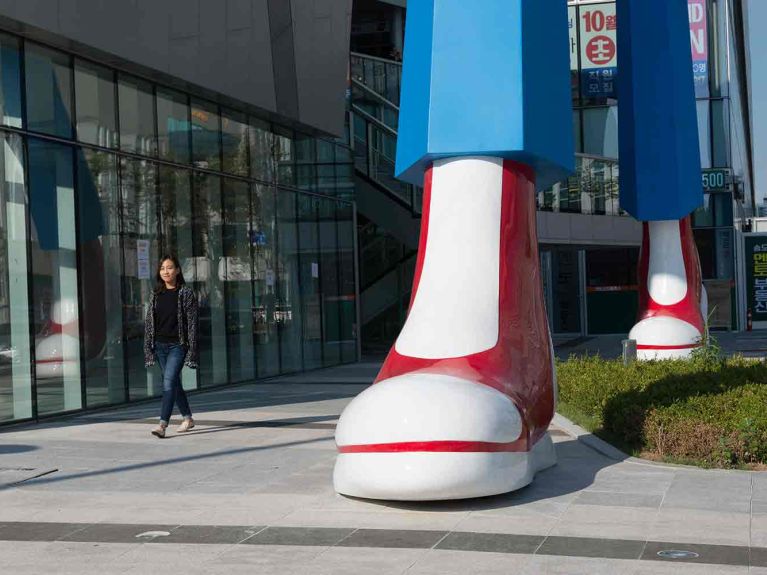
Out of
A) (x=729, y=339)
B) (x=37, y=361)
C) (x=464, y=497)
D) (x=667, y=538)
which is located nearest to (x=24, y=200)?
(x=37, y=361)

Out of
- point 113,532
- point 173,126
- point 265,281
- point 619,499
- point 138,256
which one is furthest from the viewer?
point 265,281

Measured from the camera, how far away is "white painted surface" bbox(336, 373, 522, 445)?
7.57m

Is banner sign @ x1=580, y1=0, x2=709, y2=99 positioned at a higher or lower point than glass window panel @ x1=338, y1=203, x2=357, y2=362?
higher

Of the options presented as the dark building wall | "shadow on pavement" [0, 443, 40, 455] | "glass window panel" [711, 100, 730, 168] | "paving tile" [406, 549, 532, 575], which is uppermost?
"glass window panel" [711, 100, 730, 168]

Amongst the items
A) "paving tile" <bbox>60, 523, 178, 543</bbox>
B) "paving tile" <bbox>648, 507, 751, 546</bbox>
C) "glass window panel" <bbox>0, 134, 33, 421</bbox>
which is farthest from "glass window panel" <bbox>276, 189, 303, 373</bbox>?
"paving tile" <bbox>648, 507, 751, 546</bbox>

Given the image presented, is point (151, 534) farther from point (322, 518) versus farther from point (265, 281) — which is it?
point (265, 281)

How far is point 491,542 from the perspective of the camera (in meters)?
6.67

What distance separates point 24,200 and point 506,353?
7.74 m

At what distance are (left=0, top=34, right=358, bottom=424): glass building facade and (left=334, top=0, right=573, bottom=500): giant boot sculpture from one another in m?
6.13

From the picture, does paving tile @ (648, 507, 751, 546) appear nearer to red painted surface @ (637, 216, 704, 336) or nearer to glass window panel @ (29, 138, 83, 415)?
glass window panel @ (29, 138, 83, 415)

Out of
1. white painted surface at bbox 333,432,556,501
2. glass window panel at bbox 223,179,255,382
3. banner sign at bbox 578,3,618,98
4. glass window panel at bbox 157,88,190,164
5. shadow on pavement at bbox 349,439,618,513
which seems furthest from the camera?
banner sign at bbox 578,3,618,98

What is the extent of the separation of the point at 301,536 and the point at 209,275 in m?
12.5

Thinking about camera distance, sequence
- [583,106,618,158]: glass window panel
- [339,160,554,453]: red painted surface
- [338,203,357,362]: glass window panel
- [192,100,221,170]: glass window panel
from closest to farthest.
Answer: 1. [339,160,554,453]: red painted surface
2. [192,100,221,170]: glass window panel
3. [338,203,357,362]: glass window panel
4. [583,106,618,158]: glass window panel

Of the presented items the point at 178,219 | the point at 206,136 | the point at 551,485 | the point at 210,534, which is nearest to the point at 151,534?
the point at 210,534
